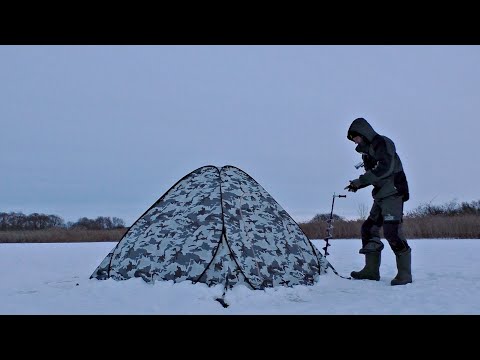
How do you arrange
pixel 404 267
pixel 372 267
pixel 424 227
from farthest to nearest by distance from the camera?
1. pixel 424 227
2. pixel 372 267
3. pixel 404 267

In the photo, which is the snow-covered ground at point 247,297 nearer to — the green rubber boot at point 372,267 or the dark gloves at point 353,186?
the green rubber boot at point 372,267

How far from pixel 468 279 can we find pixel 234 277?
4.16 m

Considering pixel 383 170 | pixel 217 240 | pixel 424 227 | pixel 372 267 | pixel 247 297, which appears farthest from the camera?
pixel 424 227

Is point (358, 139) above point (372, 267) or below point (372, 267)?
above

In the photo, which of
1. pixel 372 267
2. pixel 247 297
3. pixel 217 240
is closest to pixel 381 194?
pixel 372 267

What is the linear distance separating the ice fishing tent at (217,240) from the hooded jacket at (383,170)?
1.40 metres

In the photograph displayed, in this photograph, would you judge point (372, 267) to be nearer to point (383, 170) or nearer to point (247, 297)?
point (383, 170)

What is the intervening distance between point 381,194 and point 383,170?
0.38m

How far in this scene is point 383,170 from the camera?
24.4 feet

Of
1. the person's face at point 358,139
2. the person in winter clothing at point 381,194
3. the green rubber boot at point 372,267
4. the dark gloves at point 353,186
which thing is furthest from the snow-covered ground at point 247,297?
the person's face at point 358,139

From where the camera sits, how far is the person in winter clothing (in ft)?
24.0

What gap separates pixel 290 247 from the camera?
7.18 m

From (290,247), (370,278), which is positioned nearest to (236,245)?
(290,247)

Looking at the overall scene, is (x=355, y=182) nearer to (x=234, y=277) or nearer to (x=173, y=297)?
(x=234, y=277)
